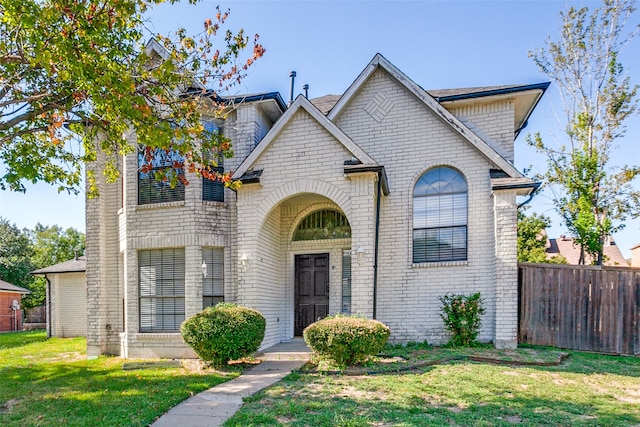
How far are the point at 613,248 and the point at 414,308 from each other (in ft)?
110

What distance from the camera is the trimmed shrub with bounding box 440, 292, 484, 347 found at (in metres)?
9.45

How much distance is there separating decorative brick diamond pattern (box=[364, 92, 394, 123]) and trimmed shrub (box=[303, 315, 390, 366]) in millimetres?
5831

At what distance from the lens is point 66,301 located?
18.3 meters

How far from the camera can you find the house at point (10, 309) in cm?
2612

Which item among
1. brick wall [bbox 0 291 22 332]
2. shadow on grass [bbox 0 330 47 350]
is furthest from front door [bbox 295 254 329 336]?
brick wall [bbox 0 291 22 332]

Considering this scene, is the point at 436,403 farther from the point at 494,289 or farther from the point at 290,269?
the point at 290,269

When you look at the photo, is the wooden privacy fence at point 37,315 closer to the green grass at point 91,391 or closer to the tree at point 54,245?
the tree at point 54,245

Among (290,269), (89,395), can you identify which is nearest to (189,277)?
(290,269)

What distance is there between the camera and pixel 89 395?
671 centimetres

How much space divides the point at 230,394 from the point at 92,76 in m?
5.15

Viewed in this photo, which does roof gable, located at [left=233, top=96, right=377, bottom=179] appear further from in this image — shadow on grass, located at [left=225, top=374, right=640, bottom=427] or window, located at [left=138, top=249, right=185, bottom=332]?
shadow on grass, located at [left=225, top=374, right=640, bottom=427]

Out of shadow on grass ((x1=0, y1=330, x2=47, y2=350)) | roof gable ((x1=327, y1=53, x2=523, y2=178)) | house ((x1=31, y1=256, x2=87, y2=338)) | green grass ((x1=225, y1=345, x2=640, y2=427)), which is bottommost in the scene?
shadow on grass ((x1=0, y1=330, x2=47, y2=350))

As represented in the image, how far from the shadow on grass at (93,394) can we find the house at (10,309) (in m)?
21.5

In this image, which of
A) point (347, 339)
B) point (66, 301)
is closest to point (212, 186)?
point (347, 339)
